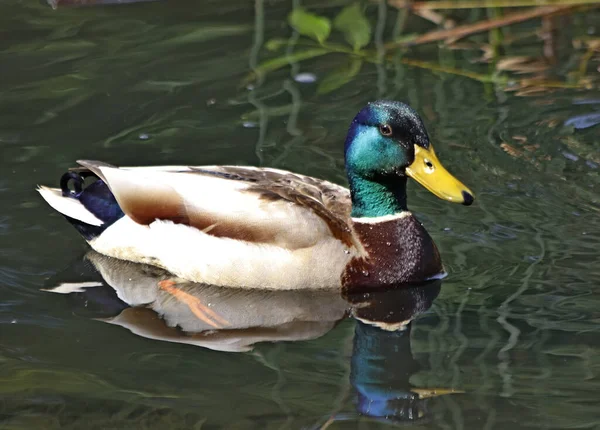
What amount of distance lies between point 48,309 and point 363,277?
66.2 inches

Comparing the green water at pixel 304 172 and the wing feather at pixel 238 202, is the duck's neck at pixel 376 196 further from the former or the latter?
the green water at pixel 304 172

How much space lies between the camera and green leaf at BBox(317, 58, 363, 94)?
9.38m

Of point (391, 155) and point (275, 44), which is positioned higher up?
point (391, 155)

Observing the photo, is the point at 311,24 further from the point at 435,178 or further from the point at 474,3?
the point at 435,178

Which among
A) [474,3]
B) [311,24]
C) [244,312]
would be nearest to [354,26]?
[311,24]

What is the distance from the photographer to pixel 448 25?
400 inches

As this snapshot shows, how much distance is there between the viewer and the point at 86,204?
7316mm

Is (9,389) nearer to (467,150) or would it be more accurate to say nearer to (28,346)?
(28,346)

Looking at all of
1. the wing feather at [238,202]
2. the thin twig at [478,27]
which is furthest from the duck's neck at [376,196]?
the thin twig at [478,27]

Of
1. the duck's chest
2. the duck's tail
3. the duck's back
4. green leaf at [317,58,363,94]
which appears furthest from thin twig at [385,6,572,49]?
the duck's tail

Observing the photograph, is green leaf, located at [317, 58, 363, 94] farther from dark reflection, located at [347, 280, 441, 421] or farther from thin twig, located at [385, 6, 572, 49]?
dark reflection, located at [347, 280, 441, 421]

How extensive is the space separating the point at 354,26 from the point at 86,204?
2.79 m

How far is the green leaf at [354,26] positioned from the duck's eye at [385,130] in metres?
2.21

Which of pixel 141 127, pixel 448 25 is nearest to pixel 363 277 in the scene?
pixel 141 127
